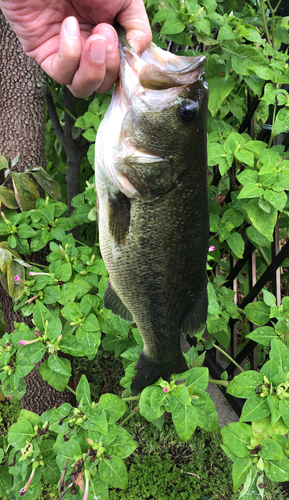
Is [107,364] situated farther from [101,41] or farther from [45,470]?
[101,41]

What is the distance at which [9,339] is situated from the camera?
1.53 metres

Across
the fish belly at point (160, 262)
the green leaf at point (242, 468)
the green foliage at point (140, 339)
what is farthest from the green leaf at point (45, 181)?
the green leaf at point (242, 468)

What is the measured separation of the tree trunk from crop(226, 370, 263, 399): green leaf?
5.39ft

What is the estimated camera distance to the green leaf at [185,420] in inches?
49.8

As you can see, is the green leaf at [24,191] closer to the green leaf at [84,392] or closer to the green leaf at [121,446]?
the green leaf at [84,392]

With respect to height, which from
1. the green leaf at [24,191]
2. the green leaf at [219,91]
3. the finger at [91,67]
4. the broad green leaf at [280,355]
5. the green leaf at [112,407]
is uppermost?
the finger at [91,67]

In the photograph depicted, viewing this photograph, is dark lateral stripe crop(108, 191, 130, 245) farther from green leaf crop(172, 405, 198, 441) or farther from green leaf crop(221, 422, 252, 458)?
green leaf crop(221, 422, 252, 458)

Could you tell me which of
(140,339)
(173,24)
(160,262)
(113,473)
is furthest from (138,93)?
(113,473)

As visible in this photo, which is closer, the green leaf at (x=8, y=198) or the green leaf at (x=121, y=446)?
the green leaf at (x=121, y=446)

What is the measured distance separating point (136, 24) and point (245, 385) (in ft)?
5.09

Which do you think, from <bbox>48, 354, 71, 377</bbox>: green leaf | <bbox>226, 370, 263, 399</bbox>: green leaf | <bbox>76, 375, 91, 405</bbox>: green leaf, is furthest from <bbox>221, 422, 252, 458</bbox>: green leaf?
<bbox>48, 354, 71, 377</bbox>: green leaf

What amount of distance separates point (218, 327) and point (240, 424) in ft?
2.72

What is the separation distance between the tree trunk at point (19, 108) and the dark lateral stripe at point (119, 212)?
4.26ft

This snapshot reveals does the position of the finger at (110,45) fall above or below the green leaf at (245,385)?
above
